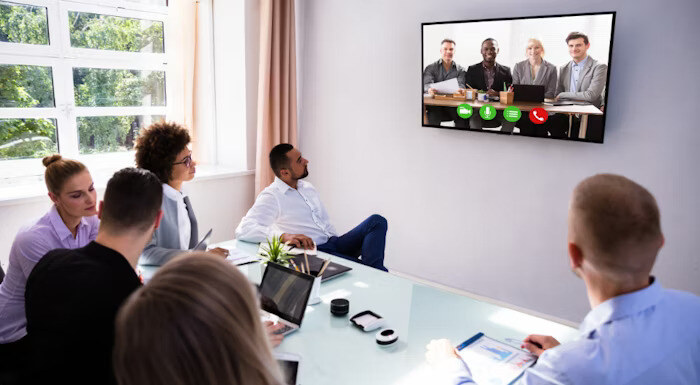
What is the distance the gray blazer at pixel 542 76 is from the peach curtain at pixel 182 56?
8.63ft

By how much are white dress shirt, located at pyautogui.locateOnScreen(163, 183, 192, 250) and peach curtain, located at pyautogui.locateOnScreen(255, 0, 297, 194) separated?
1.68m

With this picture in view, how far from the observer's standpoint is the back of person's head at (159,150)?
8.59 feet

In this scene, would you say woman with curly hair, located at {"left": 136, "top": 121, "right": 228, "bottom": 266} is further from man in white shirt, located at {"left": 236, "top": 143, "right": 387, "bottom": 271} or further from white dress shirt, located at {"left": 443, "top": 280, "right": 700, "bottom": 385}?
white dress shirt, located at {"left": 443, "top": 280, "right": 700, "bottom": 385}

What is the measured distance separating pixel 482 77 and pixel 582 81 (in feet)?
2.09

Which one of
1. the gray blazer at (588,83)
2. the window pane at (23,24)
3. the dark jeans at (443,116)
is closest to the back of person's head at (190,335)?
the gray blazer at (588,83)

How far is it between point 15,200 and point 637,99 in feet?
12.1

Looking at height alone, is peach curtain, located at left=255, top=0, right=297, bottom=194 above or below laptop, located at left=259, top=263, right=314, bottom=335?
above

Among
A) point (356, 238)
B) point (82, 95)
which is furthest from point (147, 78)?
point (356, 238)

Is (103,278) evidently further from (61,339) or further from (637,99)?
(637,99)

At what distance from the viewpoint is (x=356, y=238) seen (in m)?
3.18

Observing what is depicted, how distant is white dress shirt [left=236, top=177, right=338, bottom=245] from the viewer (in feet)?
9.95

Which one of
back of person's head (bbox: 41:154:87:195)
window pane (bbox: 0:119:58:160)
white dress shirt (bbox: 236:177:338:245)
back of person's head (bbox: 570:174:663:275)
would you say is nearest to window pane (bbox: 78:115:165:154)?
window pane (bbox: 0:119:58:160)

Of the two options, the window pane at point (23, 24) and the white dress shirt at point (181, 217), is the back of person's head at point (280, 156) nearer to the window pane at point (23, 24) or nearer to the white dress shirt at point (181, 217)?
the white dress shirt at point (181, 217)

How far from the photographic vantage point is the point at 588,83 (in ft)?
9.52
